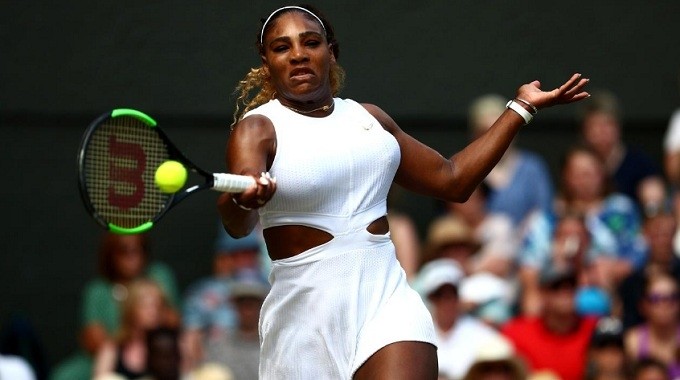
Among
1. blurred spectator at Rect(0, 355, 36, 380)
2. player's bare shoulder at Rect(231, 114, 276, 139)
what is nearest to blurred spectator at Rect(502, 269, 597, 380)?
blurred spectator at Rect(0, 355, 36, 380)

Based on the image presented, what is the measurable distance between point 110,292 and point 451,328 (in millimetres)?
1989

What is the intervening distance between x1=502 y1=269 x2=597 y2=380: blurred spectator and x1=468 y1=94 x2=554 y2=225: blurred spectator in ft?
3.17

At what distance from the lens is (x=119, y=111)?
448 cm

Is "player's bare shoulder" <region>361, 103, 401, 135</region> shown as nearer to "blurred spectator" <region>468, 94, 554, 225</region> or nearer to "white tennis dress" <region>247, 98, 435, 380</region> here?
"white tennis dress" <region>247, 98, 435, 380</region>

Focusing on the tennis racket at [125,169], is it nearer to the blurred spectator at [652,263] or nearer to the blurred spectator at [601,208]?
the blurred spectator at [652,263]

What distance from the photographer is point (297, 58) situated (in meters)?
4.69

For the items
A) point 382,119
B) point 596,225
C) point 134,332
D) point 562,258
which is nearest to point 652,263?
point 596,225

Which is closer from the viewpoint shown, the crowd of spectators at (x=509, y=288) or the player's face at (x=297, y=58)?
the player's face at (x=297, y=58)

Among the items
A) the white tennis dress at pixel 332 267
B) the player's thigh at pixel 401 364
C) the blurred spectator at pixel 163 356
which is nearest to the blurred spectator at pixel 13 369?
the blurred spectator at pixel 163 356

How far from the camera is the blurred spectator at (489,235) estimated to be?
8.42 metres

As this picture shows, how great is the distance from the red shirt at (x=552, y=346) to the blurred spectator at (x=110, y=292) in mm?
1895

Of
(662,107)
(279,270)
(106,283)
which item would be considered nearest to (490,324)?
(106,283)

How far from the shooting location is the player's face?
185 inches

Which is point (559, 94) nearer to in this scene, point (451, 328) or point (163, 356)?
point (451, 328)
